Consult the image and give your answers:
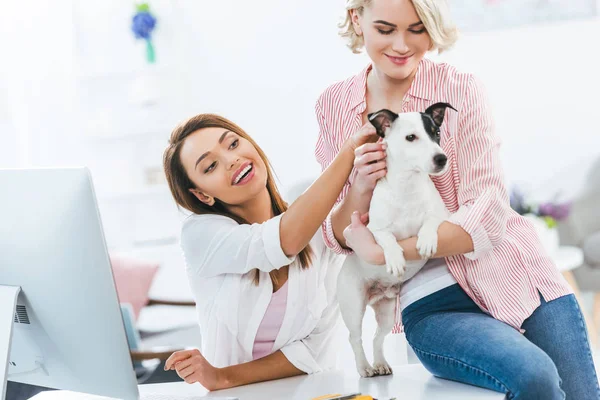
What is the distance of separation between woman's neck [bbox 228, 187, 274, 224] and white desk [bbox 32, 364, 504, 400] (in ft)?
1.38

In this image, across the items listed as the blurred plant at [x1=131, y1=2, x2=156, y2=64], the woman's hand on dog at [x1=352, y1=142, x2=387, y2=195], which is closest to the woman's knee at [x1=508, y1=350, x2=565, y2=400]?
the woman's hand on dog at [x1=352, y1=142, x2=387, y2=195]

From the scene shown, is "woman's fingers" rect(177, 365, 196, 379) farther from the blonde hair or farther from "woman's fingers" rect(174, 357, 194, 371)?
the blonde hair

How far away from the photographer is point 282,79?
15.0 feet

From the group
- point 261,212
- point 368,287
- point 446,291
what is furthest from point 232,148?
point 446,291

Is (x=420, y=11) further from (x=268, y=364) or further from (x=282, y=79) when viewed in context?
(x=282, y=79)

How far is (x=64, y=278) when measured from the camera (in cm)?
118

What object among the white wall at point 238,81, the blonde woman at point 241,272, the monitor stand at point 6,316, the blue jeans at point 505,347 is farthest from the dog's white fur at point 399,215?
the white wall at point 238,81

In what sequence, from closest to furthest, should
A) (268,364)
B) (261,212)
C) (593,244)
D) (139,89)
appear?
(268,364), (261,212), (593,244), (139,89)

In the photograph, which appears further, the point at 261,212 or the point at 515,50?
the point at 515,50

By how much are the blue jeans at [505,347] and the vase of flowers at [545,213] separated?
2.35 metres

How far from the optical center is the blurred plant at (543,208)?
3.96 metres

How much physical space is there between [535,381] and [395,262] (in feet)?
1.03

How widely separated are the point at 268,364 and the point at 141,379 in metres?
1.73

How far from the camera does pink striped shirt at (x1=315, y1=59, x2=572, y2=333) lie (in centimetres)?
140
